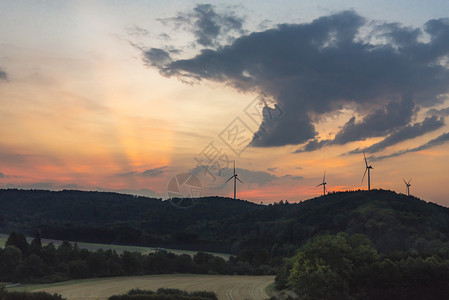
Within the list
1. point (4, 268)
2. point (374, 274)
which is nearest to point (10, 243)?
point (4, 268)

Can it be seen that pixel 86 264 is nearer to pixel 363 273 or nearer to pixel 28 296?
pixel 28 296

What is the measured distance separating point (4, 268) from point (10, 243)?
55.3 ft

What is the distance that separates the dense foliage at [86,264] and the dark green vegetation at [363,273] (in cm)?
7443

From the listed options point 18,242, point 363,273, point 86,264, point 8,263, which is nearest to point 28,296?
point 363,273

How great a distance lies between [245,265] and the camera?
153 m

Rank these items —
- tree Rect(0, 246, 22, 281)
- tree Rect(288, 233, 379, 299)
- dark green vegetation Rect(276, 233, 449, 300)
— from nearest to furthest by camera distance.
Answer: tree Rect(288, 233, 379, 299), dark green vegetation Rect(276, 233, 449, 300), tree Rect(0, 246, 22, 281)

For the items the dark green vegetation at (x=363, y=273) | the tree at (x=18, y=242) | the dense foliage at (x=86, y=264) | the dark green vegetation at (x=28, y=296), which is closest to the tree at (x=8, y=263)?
the dense foliage at (x=86, y=264)

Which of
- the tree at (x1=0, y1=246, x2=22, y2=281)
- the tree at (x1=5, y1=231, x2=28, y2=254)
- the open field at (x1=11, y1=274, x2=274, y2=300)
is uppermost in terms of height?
the tree at (x1=5, y1=231, x2=28, y2=254)

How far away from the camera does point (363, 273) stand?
251 feet

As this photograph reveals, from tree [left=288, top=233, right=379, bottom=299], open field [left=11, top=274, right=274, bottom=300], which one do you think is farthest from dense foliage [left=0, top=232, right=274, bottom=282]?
tree [left=288, top=233, right=379, bottom=299]

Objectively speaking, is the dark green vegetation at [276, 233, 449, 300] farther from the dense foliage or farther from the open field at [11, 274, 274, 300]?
the dense foliage

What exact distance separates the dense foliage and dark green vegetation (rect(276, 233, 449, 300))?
7443 cm

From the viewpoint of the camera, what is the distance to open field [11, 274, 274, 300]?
97.9 metres

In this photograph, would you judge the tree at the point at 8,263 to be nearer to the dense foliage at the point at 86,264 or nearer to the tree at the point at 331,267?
the dense foliage at the point at 86,264
